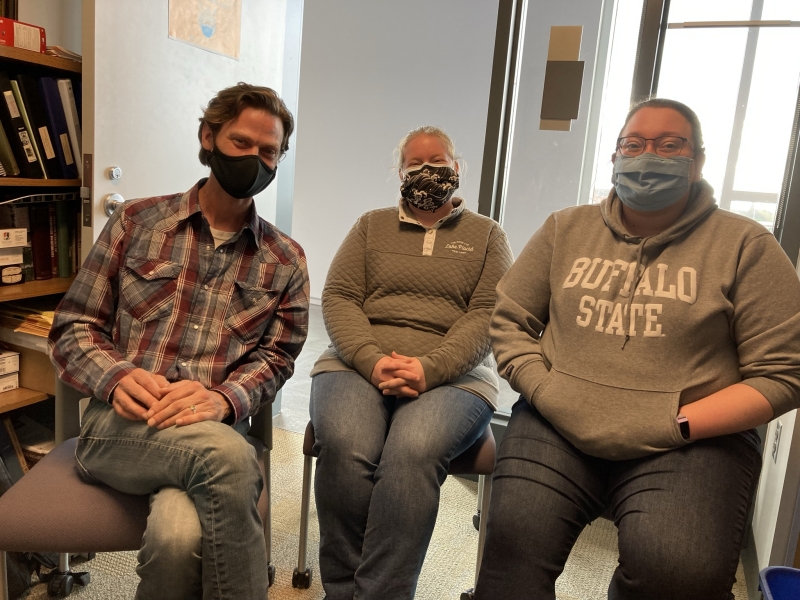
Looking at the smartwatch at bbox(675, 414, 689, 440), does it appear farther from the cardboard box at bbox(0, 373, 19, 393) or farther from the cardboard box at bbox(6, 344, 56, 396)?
the cardboard box at bbox(0, 373, 19, 393)

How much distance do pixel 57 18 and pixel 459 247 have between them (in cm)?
Result: 141

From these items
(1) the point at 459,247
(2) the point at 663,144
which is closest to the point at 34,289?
(1) the point at 459,247

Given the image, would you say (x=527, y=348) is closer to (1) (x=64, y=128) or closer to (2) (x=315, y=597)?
(2) (x=315, y=597)

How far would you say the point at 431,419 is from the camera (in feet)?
4.59

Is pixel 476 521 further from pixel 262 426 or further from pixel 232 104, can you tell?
pixel 232 104

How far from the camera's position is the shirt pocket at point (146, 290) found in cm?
135

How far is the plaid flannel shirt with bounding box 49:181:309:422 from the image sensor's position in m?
1.32

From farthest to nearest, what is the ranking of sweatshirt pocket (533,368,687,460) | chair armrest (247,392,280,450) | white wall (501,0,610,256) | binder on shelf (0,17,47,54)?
1. white wall (501,0,610,256)
2. binder on shelf (0,17,47,54)
3. chair armrest (247,392,280,450)
4. sweatshirt pocket (533,368,687,460)

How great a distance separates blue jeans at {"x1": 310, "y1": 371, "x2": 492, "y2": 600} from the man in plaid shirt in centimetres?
18

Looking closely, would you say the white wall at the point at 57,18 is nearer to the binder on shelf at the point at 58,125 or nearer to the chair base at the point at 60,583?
the binder on shelf at the point at 58,125

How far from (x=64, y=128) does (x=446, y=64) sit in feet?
9.87

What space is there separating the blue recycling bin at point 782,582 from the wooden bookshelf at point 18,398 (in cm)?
189

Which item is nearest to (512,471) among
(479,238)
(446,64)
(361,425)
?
(361,425)

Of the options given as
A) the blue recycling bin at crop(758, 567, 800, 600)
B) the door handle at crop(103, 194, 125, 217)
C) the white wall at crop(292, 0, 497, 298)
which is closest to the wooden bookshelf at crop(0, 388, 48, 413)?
the door handle at crop(103, 194, 125, 217)
